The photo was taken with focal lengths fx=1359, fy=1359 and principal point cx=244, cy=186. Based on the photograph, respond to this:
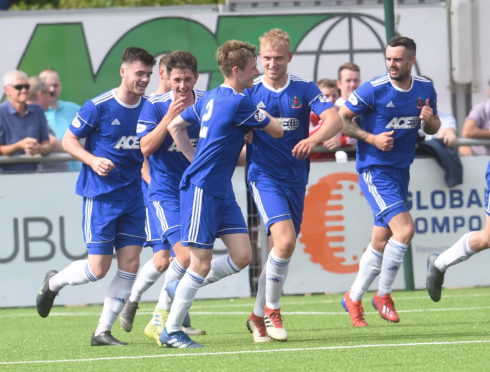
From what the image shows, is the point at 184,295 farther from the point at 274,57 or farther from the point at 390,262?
the point at 390,262

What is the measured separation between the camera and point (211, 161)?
380 inches

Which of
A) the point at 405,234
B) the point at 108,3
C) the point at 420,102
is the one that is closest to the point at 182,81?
the point at 420,102

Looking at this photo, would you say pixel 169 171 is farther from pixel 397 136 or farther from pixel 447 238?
pixel 447 238

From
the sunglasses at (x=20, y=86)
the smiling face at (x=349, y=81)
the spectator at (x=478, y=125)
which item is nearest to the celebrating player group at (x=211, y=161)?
the smiling face at (x=349, y=81)

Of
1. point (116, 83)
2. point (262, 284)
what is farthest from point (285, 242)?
point (116, 83)

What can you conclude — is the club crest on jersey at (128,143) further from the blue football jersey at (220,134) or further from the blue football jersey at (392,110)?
the blue football jersey at (392,110)

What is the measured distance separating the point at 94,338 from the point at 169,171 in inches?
57.8

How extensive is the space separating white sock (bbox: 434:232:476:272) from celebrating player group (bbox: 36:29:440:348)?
394 millimetres

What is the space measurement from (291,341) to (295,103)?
5.96ft

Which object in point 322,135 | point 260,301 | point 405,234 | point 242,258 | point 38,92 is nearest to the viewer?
point 322,135

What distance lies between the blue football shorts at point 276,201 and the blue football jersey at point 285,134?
6cm

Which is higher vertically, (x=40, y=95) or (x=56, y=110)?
(x=40, y=95)

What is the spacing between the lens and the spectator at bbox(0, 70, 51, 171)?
14.9 meters

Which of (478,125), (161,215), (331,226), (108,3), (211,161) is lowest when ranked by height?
(331,226)
